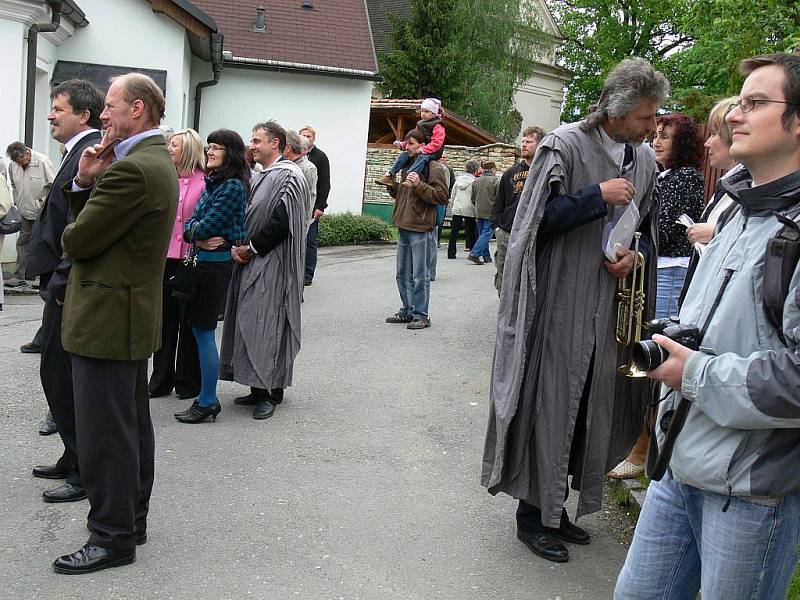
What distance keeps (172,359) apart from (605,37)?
41727 millimetres

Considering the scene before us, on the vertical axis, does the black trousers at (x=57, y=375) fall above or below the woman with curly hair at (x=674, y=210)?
below

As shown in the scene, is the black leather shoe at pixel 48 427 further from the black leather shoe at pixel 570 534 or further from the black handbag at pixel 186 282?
the black leather shoe at pixel 570 534

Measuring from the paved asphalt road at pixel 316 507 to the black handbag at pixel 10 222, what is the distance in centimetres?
182

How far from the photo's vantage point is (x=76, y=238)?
3754 mm

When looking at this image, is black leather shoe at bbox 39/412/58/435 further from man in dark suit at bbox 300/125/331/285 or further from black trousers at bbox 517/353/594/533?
man in dark suit at bbox 300/125/331/285

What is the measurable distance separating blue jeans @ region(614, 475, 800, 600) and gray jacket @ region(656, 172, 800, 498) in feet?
0.28

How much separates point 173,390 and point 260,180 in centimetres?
181

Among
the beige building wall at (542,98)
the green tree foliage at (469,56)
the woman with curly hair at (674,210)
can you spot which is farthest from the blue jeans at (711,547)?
the beige building wall at (542,98)

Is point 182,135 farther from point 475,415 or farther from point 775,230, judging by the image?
point 775,230

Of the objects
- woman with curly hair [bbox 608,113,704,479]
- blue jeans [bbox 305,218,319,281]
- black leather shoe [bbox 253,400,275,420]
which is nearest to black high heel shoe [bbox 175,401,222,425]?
black leather shoe [bbox 253,400,275,420]

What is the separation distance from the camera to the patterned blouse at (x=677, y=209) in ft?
17.9

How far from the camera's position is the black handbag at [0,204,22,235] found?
925 cm

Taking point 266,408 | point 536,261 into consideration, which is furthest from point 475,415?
point 536,261

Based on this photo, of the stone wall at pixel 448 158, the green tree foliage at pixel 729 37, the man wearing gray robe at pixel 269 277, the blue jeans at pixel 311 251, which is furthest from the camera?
the stone wall at pixel 448 158
